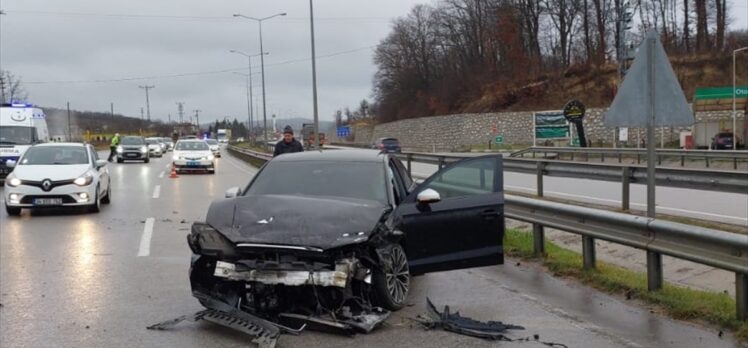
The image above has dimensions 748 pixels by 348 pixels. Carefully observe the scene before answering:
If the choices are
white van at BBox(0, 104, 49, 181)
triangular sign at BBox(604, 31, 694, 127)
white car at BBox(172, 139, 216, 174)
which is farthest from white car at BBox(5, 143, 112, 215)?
white car at BBox(172, 139, 216, 174)

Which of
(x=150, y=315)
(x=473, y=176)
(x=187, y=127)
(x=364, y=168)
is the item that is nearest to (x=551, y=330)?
(x=473, y=176)

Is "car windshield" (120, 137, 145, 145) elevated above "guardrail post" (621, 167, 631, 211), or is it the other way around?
"car windshield" (120, 137, 145, 145)

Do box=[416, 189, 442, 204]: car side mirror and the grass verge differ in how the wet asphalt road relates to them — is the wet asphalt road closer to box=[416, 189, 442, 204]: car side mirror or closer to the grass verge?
the grass verge

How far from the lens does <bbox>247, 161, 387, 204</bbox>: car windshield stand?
6926 millimetres

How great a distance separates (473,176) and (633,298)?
190cm

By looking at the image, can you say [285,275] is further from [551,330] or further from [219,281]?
[551,330]

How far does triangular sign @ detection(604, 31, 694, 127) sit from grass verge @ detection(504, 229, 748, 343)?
163 centimetres

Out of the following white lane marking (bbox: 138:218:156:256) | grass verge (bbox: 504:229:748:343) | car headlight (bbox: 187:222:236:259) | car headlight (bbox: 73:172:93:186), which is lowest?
grass verge (bbox: 504:229:748:343)

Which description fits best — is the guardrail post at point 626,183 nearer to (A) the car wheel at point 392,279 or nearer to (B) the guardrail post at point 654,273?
(B) the guardrail post at point 654,273

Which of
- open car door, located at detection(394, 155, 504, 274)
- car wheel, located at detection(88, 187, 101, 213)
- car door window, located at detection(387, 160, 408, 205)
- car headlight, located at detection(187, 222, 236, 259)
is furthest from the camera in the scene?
car wheel, located at detection(88, 187, 101, 213)

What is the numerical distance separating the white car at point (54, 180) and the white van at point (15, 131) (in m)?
9.33

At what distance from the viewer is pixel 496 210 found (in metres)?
6.74

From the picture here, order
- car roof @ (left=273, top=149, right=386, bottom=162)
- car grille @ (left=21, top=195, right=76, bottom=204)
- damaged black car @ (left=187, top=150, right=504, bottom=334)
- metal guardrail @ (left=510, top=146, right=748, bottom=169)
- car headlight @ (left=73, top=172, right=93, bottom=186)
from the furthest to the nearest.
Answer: metal guardrail @ (left=510, top=146, right=748, bottom=169) → car headlight @ (left=73, top=172, right=93, bottom=186) → car grille @ (left=21, top=195, right=76, bottom=204) → car roof @ (left=273, top=149, right=386, bottom=162) → damaged black car @ (left=187, top=150, right=504, bottom=334)

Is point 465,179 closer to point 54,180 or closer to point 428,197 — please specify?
point 428,197
